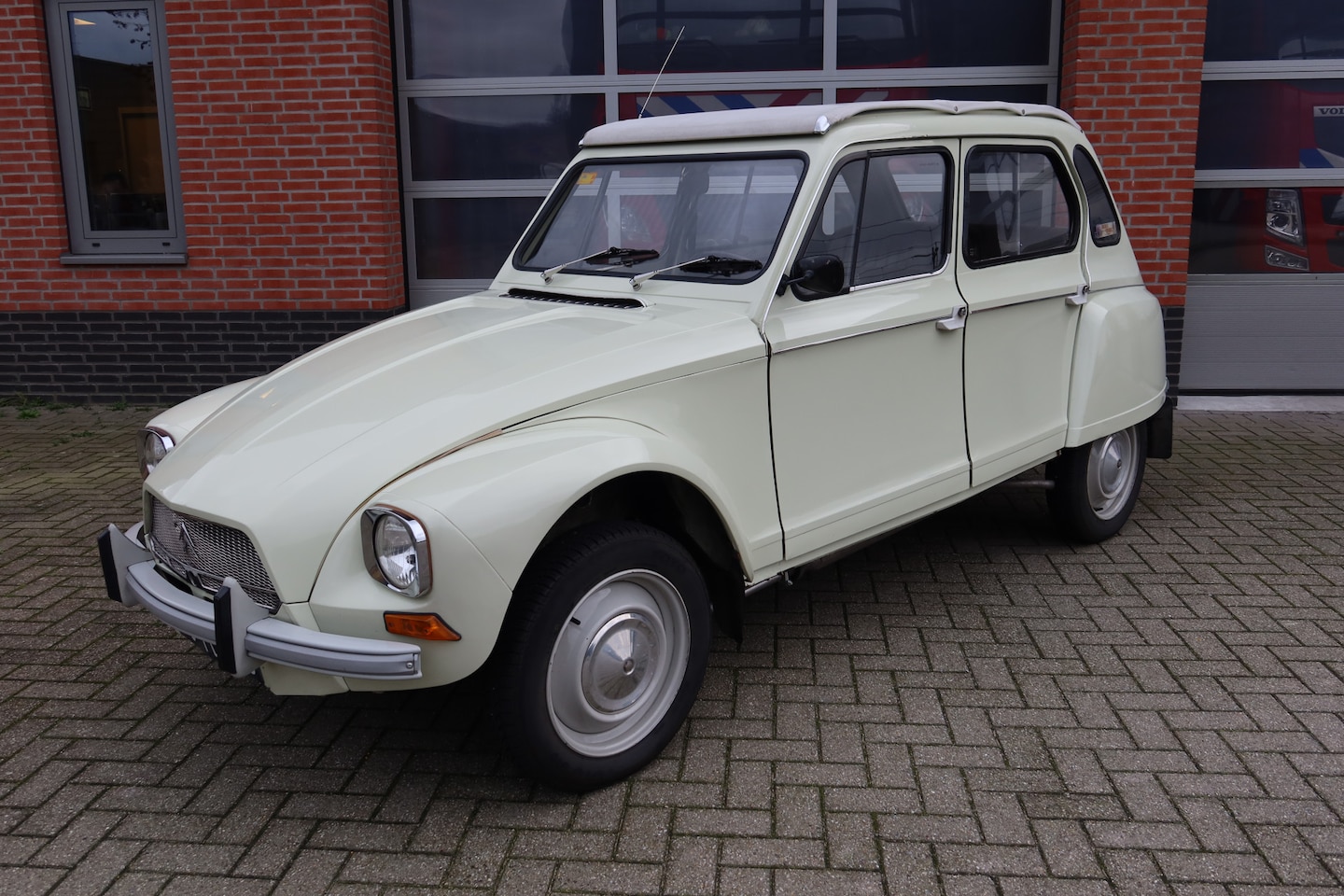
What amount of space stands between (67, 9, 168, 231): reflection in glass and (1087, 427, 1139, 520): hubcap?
6.77m

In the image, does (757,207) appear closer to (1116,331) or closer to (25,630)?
(1116,331)

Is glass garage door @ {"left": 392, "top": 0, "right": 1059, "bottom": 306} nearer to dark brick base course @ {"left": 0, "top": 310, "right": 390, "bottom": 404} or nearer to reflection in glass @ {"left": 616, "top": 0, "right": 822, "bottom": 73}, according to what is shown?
reflection in glass @ {"left": 616, "top": 0, "right": 822, "bottom": 73}

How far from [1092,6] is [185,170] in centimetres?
632

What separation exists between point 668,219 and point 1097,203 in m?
2.15

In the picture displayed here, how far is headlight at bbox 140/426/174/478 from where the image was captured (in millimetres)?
3748

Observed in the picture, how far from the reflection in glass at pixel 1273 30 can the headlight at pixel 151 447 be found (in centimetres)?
733

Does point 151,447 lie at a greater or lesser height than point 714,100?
lesser

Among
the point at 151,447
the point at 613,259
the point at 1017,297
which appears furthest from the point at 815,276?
the point at 151,447

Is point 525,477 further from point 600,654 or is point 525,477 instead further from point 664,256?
point 664,256

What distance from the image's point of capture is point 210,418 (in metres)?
3.56

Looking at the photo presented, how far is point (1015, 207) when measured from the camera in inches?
179

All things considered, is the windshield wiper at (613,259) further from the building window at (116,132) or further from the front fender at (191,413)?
the building window at (116,132)

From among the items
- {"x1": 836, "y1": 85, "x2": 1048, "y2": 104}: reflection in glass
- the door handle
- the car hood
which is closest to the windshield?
the car hood

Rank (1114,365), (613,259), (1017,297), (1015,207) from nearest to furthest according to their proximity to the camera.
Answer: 1. (613,259)
2. (1017,297)
3. (1015,207)
4. (1114,365)
